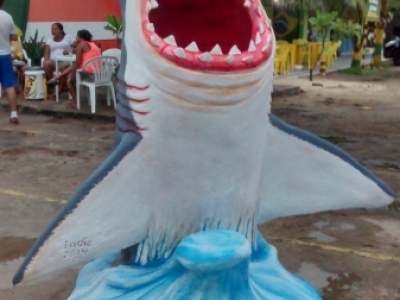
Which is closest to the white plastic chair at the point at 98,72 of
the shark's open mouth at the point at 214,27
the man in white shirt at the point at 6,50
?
the man in white shirt at the point at 6,50

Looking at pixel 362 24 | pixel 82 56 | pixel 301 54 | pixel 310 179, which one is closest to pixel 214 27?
pixel 310 179

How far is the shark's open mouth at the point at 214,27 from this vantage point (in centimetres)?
183

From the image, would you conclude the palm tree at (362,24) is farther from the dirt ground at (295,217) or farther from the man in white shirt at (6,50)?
the man in white shirt at (6,50)

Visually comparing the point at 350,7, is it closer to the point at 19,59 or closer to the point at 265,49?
the point at 19,59

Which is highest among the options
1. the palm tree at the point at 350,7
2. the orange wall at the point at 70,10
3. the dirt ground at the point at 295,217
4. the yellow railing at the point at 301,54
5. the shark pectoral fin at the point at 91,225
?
the palm tree at the point at 350,7

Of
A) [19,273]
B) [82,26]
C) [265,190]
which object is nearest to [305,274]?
[265,190]

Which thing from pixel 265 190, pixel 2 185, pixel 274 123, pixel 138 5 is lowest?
pixel 2 185

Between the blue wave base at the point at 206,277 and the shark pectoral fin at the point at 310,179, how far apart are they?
22cm

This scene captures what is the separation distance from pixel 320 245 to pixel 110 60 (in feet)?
20.5

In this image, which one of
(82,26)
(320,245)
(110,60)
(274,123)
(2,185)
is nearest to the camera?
(274,123)

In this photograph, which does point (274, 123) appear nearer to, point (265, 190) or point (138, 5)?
point (265, 190)

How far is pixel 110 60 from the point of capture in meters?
9.44

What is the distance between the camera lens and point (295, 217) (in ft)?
15.2

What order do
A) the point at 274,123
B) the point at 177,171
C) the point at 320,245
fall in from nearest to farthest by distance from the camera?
the point at 177,171 < the point at 274,123 < the point at 320,245
